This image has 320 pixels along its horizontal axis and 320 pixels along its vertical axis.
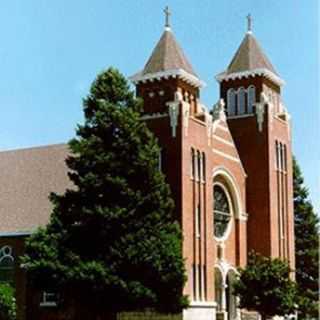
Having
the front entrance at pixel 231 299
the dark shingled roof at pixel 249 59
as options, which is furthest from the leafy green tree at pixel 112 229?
the dark shingled roof at pixel 249 59

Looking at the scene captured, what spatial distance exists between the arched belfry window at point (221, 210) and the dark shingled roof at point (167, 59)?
6.82 meters

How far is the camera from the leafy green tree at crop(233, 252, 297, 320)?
43.2 metres

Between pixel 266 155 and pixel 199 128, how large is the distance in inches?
266

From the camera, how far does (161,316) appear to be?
38.9 meters

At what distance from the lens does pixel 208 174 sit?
4466cm

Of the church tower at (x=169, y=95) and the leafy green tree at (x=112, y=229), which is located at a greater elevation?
the church tower at (x=169, y=95)

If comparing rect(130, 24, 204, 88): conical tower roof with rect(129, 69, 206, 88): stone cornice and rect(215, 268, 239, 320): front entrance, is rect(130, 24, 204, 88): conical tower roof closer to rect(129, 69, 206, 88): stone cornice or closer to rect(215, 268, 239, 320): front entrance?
rect(129, 69, 206, 88): stone cornice

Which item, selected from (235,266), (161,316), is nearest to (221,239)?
(235,266)

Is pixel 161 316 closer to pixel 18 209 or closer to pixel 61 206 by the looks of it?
pixel 61 206

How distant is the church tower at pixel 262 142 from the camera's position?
49281 mm

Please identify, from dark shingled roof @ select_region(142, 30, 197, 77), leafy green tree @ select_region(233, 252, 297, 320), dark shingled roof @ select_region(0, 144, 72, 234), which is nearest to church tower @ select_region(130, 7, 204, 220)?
dark shingled roof @ select_region(142, 30, 197, 77)

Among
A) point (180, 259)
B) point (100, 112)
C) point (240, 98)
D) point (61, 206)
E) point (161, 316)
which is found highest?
point (240, 98)

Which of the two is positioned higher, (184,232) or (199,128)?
(199,128)

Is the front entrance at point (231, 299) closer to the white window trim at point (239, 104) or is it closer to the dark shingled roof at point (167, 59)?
the white window trim at point (239, 104)
